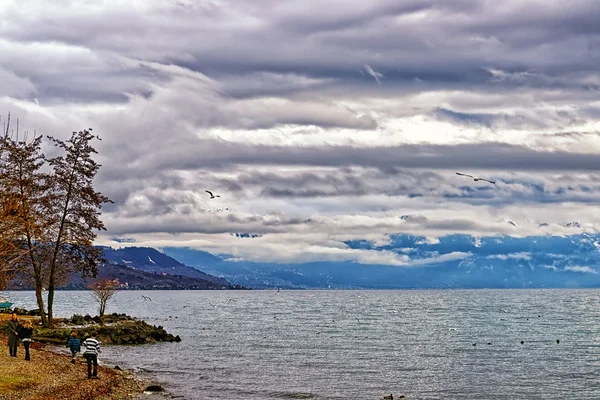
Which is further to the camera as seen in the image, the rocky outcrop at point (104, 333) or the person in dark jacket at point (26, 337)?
the rocky outcrop at point (104, 333)

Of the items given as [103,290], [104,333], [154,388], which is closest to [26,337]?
[154,388]

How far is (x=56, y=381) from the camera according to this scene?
166 ft

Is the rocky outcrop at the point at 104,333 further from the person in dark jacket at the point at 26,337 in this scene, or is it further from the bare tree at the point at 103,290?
the person in dark jacket at the point at 26,337

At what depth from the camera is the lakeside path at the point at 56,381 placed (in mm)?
45531

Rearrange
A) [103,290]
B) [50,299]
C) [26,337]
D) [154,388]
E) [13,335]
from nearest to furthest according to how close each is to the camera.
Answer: [154,388] < [13,335] < [26,337] < [50,299] < [103,290]

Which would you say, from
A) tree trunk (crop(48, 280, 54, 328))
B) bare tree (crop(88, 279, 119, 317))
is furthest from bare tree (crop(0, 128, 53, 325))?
bare tree (crop(88, 279, 119, 317))

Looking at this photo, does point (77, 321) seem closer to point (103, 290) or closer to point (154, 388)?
point (103, 290)

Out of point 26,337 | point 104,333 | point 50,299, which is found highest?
point 50,299

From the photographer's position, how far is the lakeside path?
45.5 metres

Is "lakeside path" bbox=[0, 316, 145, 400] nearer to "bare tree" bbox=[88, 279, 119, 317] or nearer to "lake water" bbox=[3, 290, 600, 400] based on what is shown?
"lake water" bbox=[3, 290, 600, 400]

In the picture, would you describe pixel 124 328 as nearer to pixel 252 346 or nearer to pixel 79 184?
pixel 252 346

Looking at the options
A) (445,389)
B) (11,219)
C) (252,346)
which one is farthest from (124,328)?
(11,219)

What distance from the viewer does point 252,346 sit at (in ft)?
321

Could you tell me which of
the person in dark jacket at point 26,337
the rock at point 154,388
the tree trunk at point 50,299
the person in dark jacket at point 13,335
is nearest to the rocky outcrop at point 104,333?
the tree trunk at point 50,299
